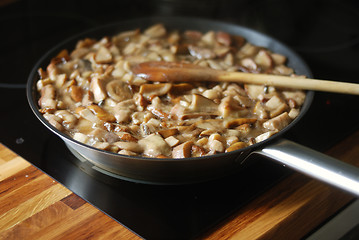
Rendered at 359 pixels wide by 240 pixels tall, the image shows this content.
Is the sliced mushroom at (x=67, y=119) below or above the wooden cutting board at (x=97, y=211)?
above

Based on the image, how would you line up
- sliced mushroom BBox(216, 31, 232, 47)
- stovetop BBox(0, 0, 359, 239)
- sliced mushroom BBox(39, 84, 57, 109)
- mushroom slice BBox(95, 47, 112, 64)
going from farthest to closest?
sliced mushroom BBox(216, 31, 232, 47), mushroom slice BBox(95, 47, 112, 64), sliced mushroom BBox(39, 84, 57, 109), stovetop BBox(0, 0, 359, 239)

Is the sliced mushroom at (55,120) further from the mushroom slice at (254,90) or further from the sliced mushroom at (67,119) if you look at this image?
the mushroom slice at (254,90)

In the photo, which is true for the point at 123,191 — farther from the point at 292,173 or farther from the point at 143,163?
the point at 292,173

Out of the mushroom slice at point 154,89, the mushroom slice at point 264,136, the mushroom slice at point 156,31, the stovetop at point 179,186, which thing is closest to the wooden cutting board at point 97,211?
A: the stovetop at point 179,186

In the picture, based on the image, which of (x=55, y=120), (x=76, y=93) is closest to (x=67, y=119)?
(x=55, y=120)

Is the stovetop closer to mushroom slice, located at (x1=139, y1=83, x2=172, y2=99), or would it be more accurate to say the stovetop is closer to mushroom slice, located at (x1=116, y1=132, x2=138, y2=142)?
mushroom slice, located at (x1=116, y1=132, x2=138, y2=142)

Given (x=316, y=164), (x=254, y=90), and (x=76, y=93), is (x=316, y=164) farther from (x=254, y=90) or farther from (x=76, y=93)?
(x=76, y=93)

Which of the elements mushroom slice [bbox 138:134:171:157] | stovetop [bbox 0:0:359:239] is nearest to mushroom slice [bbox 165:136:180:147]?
mushroom slice [bbox 138:134:171:157]
